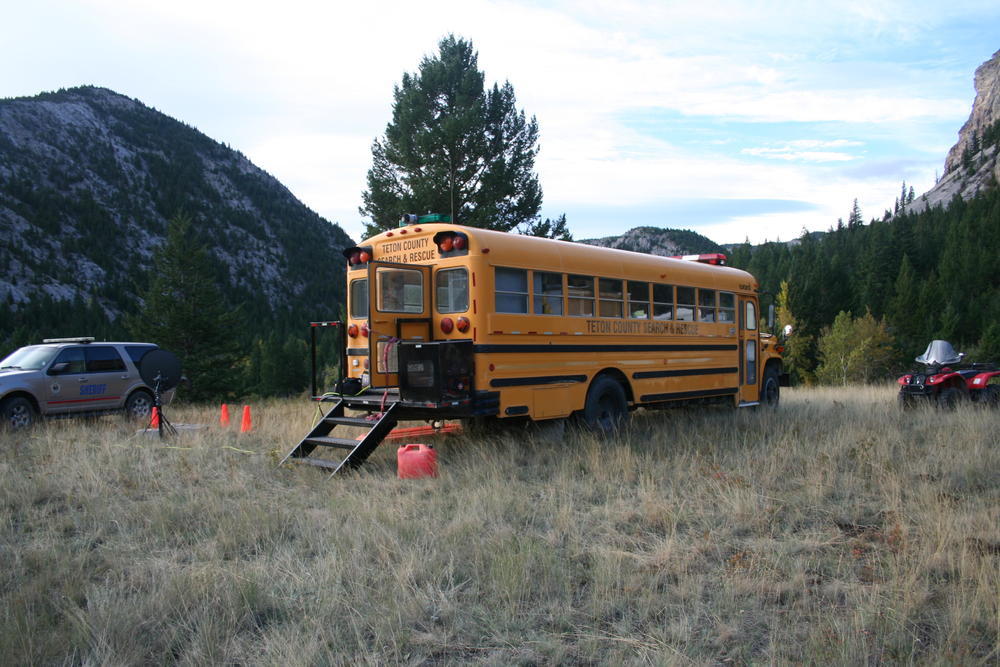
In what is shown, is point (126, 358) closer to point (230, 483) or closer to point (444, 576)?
point (230, 483)

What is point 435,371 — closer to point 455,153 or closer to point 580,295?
point 580,295

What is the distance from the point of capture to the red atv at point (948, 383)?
38.8ft

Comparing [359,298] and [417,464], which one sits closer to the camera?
[417,464]

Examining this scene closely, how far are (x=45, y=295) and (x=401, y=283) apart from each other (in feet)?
335

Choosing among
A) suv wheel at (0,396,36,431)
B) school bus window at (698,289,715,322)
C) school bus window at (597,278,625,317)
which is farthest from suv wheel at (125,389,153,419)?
school bus window at (698,289,715,322)

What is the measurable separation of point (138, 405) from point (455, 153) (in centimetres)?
1510

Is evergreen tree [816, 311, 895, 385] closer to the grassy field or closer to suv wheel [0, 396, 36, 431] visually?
the grassy field

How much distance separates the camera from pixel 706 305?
11609mm

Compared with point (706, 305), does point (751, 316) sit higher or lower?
lower

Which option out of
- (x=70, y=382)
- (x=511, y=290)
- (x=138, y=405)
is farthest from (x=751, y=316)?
(x=70, y=382)

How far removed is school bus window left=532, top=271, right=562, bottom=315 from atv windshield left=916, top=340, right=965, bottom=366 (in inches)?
290

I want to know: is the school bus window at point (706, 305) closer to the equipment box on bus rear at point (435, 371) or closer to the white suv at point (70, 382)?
the equipment box on bus rear at point (435, 371)

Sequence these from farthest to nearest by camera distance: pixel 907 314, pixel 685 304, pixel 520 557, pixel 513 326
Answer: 1. pixel 907 314
2. pixel 685 304
3. pixel 513 326
4. pixel 520 557

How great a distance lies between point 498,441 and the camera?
912 cm
